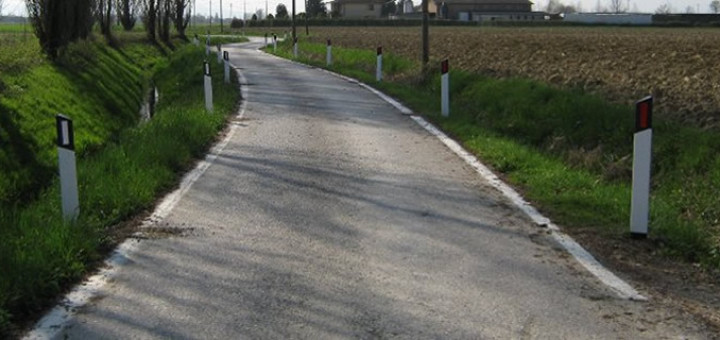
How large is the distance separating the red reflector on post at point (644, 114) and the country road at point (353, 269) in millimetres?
1205

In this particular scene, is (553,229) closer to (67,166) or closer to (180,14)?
(67,166)

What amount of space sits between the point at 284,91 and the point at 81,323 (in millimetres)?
16386

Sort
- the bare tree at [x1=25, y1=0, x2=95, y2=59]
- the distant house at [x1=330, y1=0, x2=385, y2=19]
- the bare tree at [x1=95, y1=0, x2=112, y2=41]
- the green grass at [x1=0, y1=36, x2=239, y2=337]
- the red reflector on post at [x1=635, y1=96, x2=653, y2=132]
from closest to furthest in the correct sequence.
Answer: the green grass at [x1=0, y1=36, x2=239, y2=337], the red reflector on post at [x1=635, y1=96, x2=653, y2=132], the bare tree at [x1=25, y1=0, x2=95, y2=59], the bare tree at [x1=95, y1=0, x2=112, y2=41], the distant house at [x1=330, y1=0, x2=385, y2=19]

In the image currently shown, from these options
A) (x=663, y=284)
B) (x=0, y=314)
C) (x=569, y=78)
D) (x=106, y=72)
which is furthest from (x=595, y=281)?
(x=106, y=72)

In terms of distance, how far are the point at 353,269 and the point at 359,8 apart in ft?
452

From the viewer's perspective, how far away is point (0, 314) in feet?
15.1

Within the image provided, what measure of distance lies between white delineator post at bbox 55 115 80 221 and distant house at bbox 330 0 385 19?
13479cm

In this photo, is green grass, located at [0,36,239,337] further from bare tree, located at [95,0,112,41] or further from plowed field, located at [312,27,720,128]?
bare tree, located at [95,0,112,41]

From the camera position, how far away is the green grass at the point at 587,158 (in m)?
7.24

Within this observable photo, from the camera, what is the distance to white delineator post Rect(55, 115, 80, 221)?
6.71 m

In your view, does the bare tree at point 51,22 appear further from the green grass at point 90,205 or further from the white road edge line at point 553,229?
the white road edge line at point 553,229

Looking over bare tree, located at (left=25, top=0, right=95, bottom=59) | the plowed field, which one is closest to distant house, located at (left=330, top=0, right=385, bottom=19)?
the plowed field

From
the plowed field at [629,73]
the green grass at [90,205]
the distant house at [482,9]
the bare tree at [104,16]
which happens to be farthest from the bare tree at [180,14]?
the distant house at [482,9]

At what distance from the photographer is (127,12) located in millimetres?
48844
